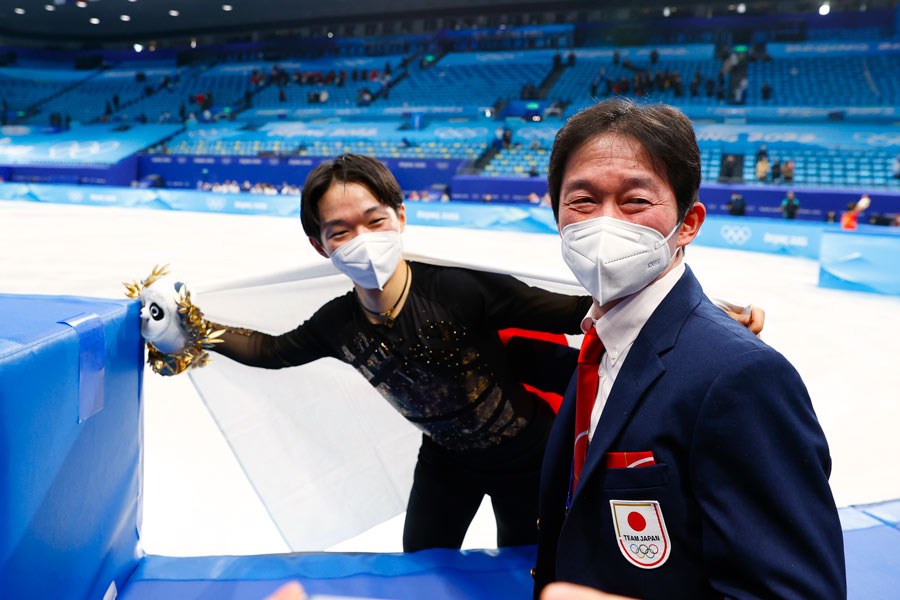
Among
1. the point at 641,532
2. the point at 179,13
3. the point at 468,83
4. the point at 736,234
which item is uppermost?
the point at 179,13

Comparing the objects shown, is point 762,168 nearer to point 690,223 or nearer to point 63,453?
point 690,223

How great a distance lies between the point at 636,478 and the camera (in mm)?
832

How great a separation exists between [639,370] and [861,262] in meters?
8.78

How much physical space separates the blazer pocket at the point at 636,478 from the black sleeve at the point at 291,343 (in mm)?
1121

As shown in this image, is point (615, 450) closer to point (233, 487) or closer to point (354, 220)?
point (354, 220)

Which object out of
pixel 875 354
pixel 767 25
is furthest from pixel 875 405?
pixel 767 25

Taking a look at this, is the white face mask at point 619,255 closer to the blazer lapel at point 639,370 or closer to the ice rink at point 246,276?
the blazer lapel at point 639,370

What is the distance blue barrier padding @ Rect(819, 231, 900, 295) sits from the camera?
25.6 ft

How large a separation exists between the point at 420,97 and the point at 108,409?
27385 mm

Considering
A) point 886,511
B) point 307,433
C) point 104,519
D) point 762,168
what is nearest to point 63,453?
point 104,519

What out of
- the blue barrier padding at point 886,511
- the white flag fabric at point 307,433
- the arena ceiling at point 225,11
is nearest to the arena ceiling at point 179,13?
the arena ceiling at point 225,11

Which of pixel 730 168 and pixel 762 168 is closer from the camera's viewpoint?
pixel 762 168

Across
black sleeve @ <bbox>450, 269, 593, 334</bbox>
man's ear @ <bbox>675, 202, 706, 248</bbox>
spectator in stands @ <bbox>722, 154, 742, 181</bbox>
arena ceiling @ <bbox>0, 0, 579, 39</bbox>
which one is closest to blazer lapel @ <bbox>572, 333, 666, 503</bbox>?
man's ear @ <bbox>675, 202, 706, 248</bbox>

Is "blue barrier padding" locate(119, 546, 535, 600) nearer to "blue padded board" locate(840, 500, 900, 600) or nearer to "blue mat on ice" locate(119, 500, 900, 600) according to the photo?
"blue mat on ice" locate(119, 500, 900, 600)
